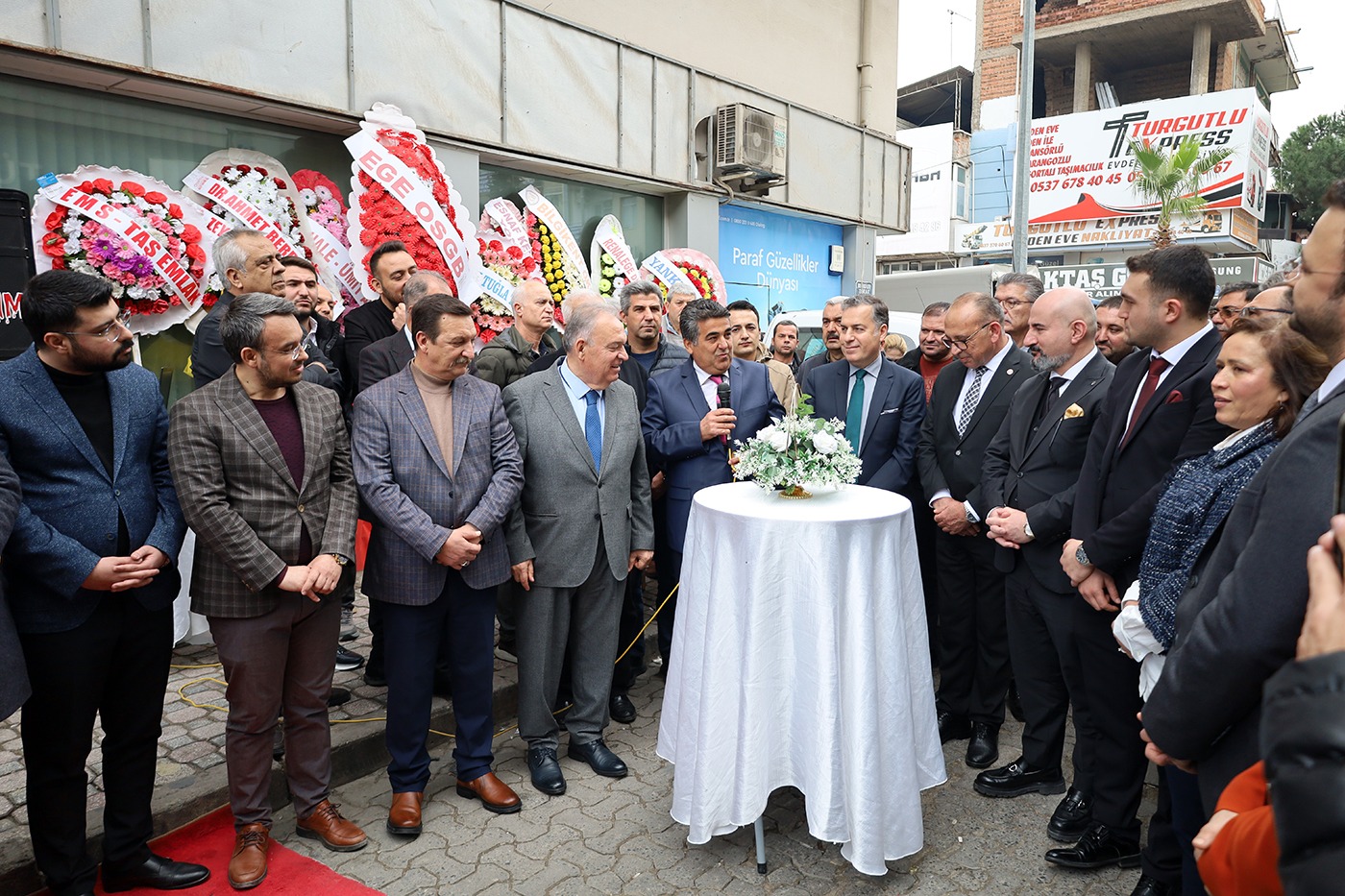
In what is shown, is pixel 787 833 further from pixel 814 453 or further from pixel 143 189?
pixel 143 189

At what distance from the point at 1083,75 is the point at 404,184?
106 ft

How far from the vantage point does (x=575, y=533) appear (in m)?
3.88

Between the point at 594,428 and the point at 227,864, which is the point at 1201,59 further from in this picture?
the point at 227,864

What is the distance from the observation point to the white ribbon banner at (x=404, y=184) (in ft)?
21.3

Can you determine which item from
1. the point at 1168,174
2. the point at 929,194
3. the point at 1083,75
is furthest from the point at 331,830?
→ the point at 1083,75

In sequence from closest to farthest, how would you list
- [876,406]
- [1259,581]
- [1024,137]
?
[1259,581] → [876,406] → [1024,137]

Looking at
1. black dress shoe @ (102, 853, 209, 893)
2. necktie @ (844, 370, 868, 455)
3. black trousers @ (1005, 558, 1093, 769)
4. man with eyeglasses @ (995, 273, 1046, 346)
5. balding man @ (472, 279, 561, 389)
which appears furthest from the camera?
man with eyeglasses @ (995, 273, 1046, 346)

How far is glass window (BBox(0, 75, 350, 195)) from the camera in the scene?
209 inches

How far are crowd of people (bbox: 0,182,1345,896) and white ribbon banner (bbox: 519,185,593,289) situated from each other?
3992mm

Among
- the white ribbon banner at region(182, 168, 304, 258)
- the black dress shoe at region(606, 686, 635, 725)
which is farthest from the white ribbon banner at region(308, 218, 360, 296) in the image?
the black dress shoe at region(606, 686, 635, 725)

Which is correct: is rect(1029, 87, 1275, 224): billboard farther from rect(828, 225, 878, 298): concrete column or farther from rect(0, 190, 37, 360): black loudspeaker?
rect(0, 190, 37, 360): black loudspeaker

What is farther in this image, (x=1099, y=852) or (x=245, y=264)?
(x=245, y=264)

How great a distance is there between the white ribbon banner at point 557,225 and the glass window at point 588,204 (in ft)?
0.38

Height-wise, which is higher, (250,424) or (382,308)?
(382,308)
